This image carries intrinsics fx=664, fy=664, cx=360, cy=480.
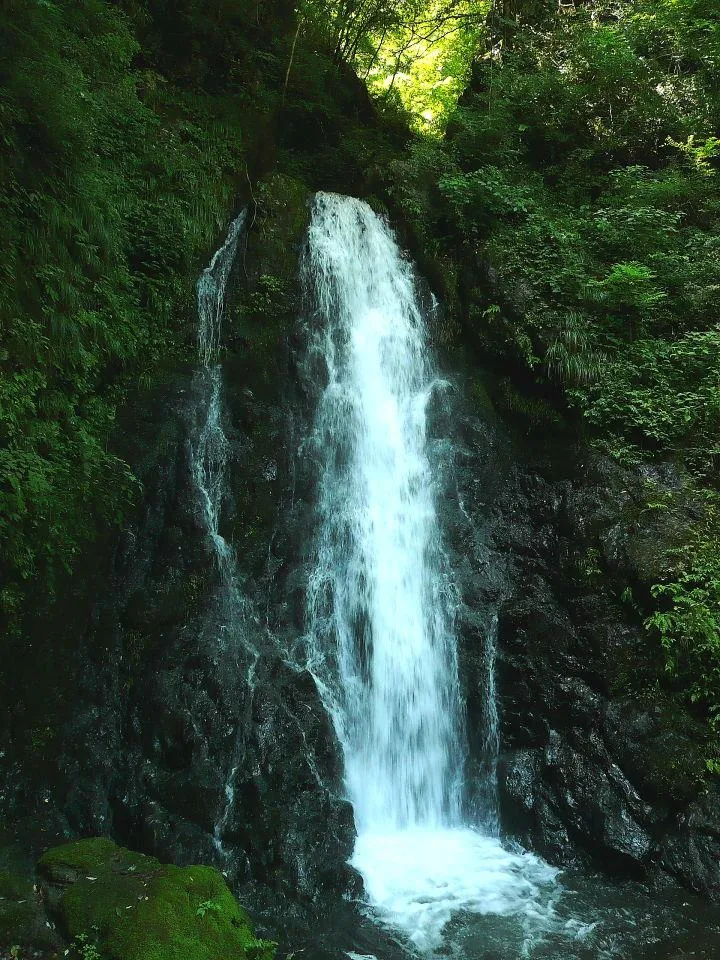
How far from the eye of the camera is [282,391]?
8.52 metres

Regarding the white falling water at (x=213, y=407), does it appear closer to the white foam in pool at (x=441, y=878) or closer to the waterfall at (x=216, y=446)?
the waterfall at (x=216, y=446)

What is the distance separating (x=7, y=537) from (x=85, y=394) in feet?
6.52

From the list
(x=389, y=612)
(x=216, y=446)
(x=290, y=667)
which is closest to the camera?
(x=290, y=667)

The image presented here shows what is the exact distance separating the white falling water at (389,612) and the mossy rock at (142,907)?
1905mm

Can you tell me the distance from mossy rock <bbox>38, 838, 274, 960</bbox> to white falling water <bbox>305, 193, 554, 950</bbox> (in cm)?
191

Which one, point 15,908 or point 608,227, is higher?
point 608,227

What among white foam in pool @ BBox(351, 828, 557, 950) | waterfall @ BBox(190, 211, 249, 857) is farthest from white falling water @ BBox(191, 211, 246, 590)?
white foam in pool @ BBox(351, 828, 557, 950)

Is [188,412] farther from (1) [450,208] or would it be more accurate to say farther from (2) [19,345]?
(1) [450,208]

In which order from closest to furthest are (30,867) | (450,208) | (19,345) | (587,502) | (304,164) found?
(30,867) < (19,345) < (587,502) < (450,208) < (304,164)

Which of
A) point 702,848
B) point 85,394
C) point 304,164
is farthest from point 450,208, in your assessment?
point 702,848

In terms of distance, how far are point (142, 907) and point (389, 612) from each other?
420 cm

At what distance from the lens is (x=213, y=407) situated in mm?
8266

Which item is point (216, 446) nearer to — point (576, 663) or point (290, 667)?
point (290, 667)

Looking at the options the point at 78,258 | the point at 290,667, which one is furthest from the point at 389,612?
the point at 78,258
